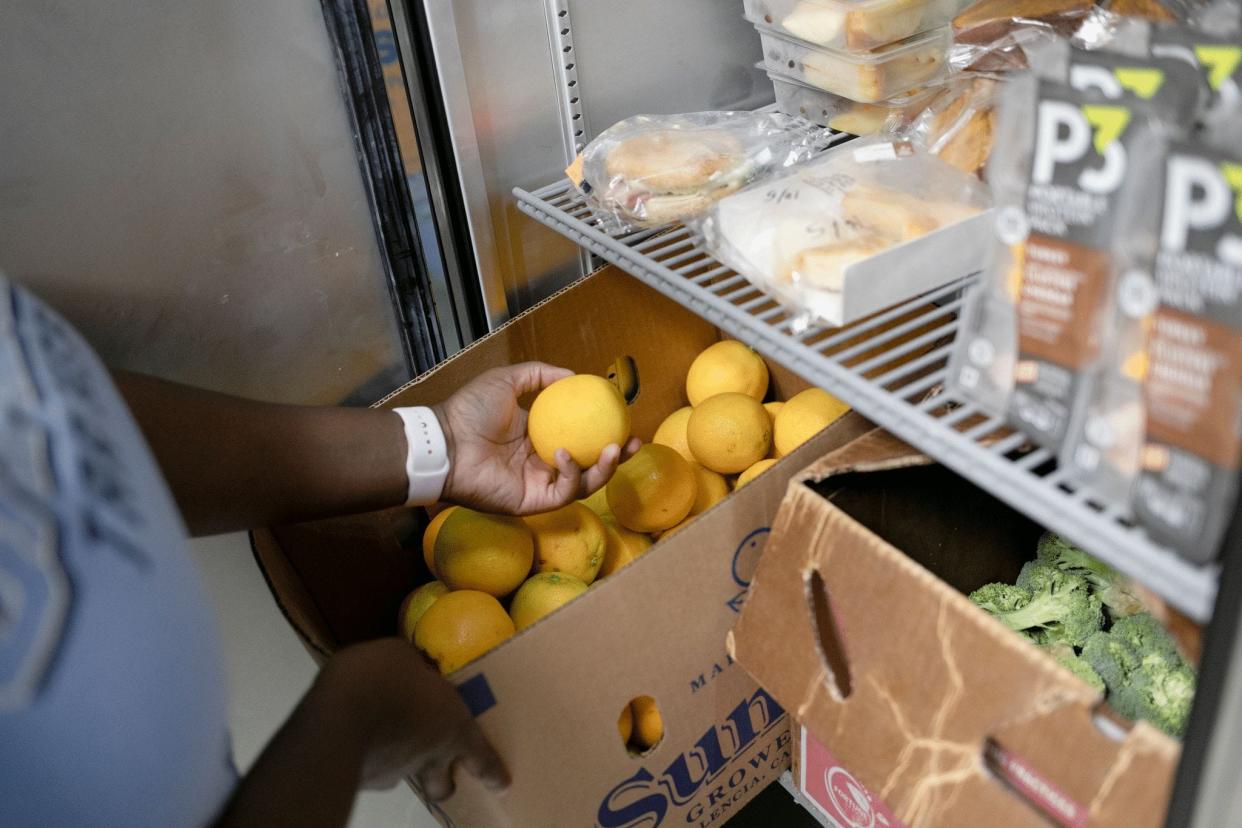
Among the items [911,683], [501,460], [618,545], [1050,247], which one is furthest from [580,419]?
[1050,247]

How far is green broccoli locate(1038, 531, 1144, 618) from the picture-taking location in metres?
1.00

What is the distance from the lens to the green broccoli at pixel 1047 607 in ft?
3.24

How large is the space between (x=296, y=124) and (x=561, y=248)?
0.39 m

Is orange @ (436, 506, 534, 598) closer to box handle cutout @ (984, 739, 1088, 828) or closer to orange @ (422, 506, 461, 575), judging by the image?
orange @ (422, 506, 461, 575)

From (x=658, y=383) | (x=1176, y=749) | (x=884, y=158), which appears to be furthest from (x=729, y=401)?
(x=1176, y=749)

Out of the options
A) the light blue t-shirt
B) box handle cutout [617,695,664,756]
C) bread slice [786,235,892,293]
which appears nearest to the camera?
the light blue t-shirt

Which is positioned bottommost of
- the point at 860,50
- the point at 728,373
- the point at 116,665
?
the point at 728,373

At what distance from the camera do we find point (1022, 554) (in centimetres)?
114

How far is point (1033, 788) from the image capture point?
678 mm

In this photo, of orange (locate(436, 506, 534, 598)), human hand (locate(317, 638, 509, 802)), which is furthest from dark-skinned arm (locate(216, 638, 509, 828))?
orange (locate(436, 506, 534, 598))

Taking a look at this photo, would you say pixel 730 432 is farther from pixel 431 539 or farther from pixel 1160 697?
pixel 1160 697

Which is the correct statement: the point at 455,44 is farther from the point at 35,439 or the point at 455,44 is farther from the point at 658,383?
the point at 35,439

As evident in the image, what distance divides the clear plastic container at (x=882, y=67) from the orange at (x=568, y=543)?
0.57 metres

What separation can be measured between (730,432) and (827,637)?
0.36 m
